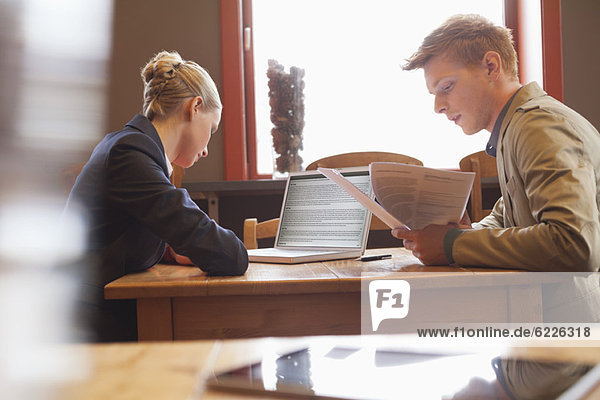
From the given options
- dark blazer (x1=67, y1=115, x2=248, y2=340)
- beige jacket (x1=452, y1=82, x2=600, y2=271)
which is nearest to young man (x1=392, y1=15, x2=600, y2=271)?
beige jacket (x1=452, y1=82, x2=600, y2=271)

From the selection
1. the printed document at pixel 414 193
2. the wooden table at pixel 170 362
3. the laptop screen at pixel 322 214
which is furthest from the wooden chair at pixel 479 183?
the wooden table at pixel 170 362

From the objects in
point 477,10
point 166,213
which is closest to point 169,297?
point 166,213

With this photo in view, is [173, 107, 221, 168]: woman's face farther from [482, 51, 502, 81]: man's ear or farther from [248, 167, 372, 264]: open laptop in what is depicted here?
[482, 51, 502, 81]: man's ear

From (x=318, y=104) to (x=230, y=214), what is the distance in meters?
0.80

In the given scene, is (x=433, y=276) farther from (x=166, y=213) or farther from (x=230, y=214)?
(x=230, y=214)

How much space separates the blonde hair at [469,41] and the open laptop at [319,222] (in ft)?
1.17

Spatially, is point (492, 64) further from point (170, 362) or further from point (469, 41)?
point (170, 362)

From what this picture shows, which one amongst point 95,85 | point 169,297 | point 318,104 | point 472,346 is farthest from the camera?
point 318,104

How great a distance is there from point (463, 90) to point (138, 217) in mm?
852

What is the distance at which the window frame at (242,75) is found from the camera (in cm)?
289

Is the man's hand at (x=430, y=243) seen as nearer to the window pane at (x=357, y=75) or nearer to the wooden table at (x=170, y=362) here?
the wooden table at (x=170, y=362)

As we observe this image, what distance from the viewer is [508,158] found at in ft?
3.88

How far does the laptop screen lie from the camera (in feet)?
4.40

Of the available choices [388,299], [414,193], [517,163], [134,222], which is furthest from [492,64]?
[134,222]
